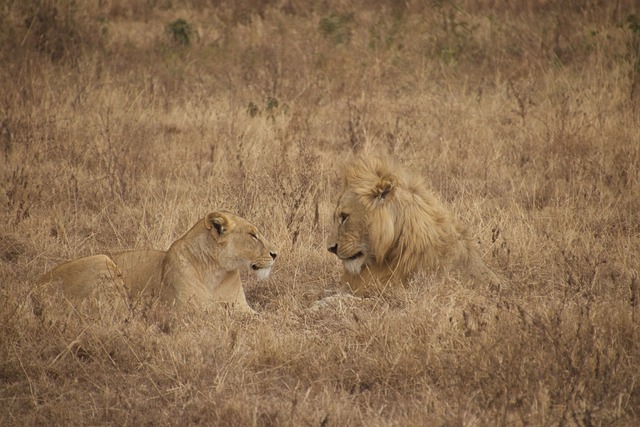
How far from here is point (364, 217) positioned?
5527 millimetres

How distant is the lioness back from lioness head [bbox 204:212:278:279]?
1.33 ft

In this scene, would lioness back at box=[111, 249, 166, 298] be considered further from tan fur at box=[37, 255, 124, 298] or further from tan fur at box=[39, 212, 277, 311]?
tan fur at box=[37, 255, 124, 298]

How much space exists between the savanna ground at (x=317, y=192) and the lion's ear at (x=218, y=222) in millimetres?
598

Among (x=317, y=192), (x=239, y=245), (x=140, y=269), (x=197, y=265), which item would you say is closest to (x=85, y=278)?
(x=140, y=269)

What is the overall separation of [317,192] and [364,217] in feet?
7.01

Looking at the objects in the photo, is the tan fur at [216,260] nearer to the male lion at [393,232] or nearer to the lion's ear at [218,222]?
the lion's ear at [218,222]

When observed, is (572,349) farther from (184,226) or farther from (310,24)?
(310,24)

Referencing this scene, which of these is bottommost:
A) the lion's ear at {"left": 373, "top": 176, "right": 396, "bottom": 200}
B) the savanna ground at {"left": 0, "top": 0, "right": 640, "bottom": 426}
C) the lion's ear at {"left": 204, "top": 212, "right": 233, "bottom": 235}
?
the savanna ground at {"left": 0, "top": 0, "right": 640, "bottom": 426}

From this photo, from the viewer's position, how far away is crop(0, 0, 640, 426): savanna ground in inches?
162

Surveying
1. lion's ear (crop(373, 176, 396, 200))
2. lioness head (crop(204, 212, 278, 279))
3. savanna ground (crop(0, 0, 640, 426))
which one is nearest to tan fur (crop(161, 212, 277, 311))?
lioness head (crop(204, 212, 278, 279))

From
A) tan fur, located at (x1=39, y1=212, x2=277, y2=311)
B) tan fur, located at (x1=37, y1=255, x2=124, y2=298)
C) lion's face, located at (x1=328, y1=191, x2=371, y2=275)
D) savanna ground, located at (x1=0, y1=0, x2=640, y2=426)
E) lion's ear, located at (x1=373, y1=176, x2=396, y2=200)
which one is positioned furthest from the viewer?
lion's face, located at (x1=328, y1=191, x2=371, y2=275)

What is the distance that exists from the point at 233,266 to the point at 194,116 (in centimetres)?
444

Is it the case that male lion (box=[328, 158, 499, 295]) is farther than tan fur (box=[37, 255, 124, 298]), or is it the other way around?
male lion (box=[328, 158, 499, 295])

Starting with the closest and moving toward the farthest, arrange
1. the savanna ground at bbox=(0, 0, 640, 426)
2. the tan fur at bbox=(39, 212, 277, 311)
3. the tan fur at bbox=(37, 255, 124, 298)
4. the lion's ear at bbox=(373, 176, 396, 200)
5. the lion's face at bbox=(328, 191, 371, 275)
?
the savanna ground at bbox=(0, 0, 640, 426), the tan fur at bbox=(37, 255, 124, 298), the tan fur at bbox=(39, 212, 277, 311), the lion's ear at bbox=(373, 176, 396, 200), the lion's face at bbox=(328, 191, 371, 275)
